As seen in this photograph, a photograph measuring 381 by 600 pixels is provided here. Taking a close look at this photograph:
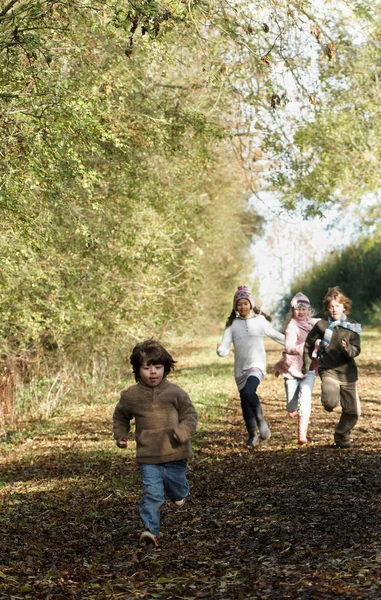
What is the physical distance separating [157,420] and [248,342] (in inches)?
180

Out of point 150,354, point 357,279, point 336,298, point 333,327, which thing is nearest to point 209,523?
point 150,354

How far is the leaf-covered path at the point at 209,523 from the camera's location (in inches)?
233

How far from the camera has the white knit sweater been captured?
11484 mm

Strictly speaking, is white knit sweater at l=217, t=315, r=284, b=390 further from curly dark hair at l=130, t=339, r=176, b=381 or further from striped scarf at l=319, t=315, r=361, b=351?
curly dark hair at l=130, t=339, r=176, b=381

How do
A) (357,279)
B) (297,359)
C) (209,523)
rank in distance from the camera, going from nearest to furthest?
(209,523)
(297,359)
(357,279)

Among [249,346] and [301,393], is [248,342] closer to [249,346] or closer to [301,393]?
[249,346]

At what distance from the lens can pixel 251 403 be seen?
36.9ft

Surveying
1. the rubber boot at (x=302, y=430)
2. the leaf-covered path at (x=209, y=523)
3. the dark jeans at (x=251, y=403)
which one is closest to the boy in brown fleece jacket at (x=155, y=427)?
the leaf-covered path at (x=209, y=523)

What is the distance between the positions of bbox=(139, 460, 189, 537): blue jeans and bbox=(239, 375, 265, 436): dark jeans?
13.3ft

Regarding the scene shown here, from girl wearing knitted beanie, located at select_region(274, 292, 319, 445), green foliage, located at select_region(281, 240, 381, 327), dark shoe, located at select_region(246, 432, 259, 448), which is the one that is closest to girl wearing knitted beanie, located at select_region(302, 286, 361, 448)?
girl wearing knitted beanie, located at select_region(274, 292, 319, 445)

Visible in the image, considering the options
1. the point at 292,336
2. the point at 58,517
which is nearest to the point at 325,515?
the point at 58,517

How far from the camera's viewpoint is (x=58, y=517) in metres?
8.58

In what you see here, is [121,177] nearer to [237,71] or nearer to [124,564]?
[237,71]

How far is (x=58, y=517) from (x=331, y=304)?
13.2 feet
